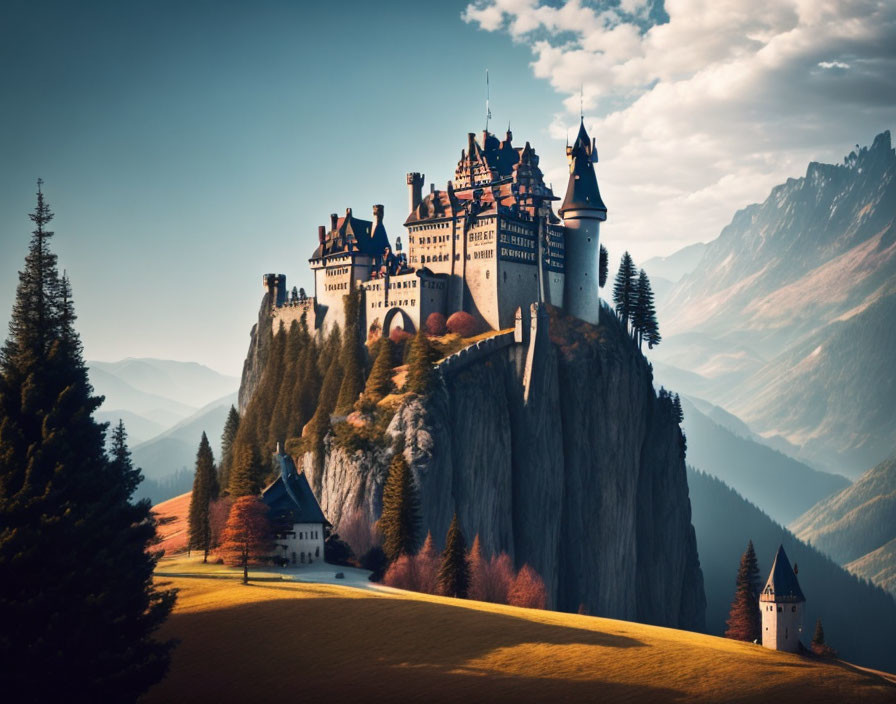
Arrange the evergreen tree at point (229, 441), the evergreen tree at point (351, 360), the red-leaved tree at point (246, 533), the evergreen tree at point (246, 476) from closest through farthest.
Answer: the red-leaved tree at point (246, 533)
the evergreen tree at point (246, 476)
the evergreen tree at point (351, 360)
the evergreen tree at point (229, 441)

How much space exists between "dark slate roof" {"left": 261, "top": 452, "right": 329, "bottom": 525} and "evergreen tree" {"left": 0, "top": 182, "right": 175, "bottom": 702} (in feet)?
133

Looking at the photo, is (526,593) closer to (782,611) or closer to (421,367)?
(421,367)

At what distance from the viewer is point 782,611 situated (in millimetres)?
80188

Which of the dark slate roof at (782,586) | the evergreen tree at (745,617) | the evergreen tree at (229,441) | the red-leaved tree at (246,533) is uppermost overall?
the evergreen tree at (229,441)

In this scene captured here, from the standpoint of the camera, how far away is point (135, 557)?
58188 mm

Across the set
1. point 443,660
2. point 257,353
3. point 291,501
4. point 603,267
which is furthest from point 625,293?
point 443,660

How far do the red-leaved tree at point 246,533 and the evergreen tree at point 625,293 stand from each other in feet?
267

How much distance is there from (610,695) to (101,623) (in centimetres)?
2846

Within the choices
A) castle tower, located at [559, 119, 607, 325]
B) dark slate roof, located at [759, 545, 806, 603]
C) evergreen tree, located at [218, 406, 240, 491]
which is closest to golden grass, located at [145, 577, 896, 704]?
dark slate roof, located at [759, 545, 806, 603]

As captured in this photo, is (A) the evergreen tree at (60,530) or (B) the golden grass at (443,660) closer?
(A) the evergreen tree at (60,530)

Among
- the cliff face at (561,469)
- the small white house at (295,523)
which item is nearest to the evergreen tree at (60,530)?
the small white house at (295,523)

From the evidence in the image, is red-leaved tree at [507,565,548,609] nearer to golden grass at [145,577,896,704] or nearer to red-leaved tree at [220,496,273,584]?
red-leaved tree at [220,496,273,584]

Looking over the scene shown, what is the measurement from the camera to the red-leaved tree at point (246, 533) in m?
94.2

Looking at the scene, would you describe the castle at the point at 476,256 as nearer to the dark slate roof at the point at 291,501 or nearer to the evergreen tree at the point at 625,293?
the evergreen tree at the point at 625,293
